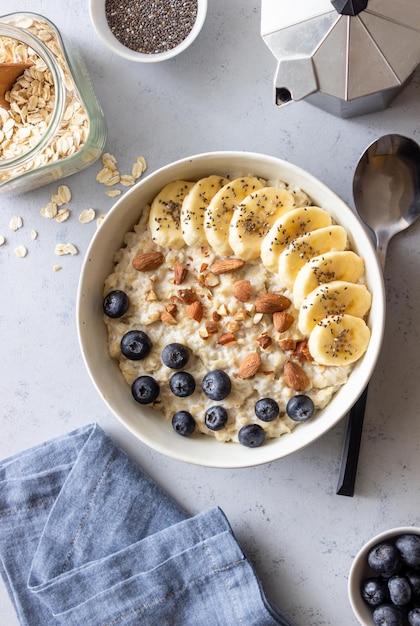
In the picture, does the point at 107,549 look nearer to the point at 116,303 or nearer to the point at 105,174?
the point at 116,303

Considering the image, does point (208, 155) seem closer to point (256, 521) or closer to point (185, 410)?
point (185, 410)

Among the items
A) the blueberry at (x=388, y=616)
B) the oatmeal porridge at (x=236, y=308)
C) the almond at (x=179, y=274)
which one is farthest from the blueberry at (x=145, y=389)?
the blueberry at (x=388, y=616)

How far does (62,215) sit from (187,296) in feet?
1.38

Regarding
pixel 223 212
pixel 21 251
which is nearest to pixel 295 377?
pixel 223 212

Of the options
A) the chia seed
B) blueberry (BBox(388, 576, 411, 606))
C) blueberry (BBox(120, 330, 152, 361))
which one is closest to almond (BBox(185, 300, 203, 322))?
blueberry (BBox(120, 330, 152, 361))

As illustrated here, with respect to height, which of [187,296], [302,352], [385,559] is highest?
[187,296]

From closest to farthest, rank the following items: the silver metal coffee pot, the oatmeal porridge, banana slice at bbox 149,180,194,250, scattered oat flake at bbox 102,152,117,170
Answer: the silver metal coffee pot
the oatmeal porridge
banana slice at bbox 149,180,194,250
scattered oat flake at bbox 102,152,117,170

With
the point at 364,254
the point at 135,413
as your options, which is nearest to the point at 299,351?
the point at 364,254

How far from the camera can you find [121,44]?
1835mm

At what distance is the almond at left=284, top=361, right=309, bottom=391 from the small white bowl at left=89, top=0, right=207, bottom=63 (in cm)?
76

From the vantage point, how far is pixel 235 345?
1709 mm

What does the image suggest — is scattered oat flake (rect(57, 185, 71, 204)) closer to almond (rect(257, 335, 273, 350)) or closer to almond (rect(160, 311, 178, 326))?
almond (rect(160, 311, 178, 326))

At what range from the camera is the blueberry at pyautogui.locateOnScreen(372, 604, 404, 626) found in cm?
168

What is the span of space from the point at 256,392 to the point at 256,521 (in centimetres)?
36
